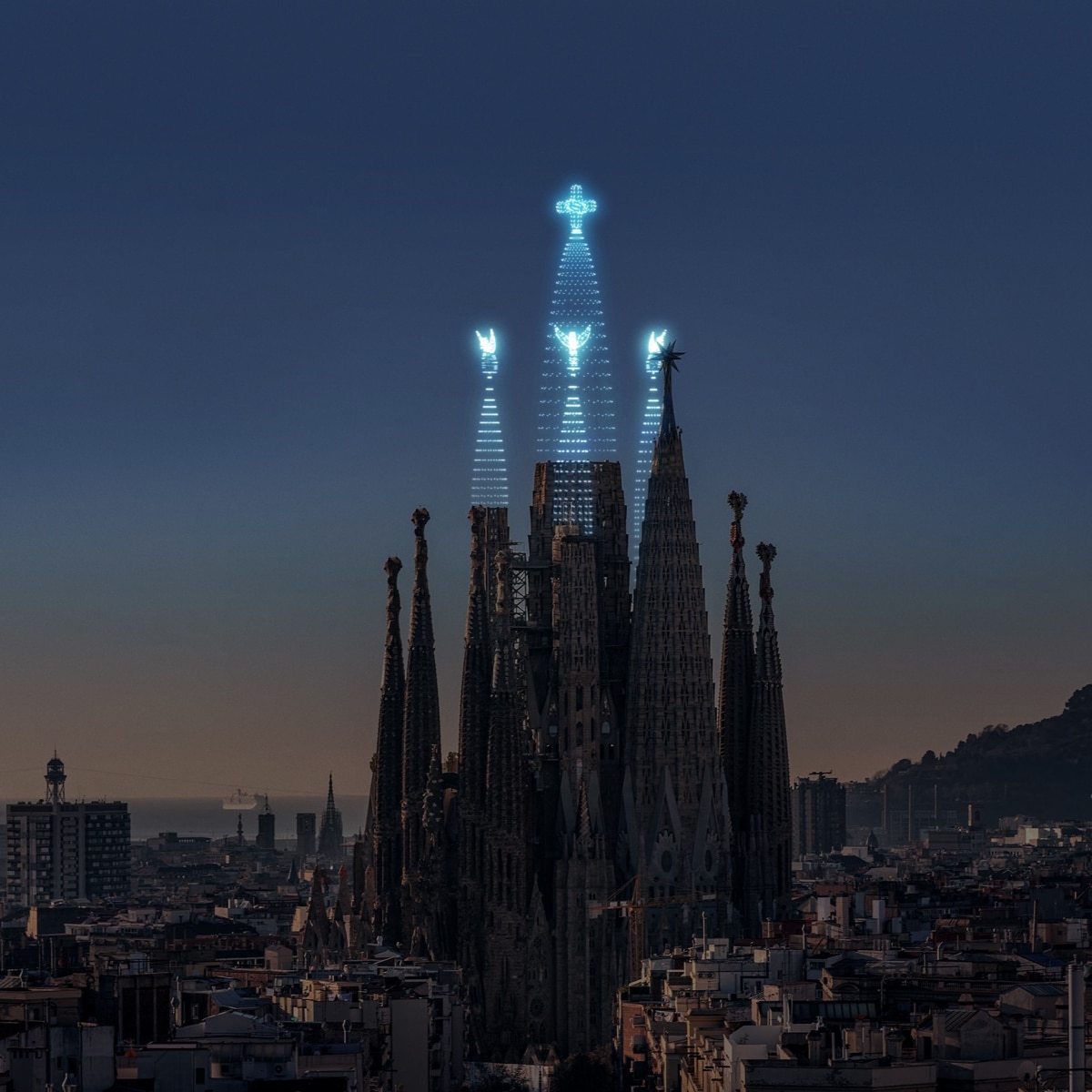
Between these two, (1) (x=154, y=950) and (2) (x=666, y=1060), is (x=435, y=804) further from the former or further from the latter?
(2) (x=666, y=1060)

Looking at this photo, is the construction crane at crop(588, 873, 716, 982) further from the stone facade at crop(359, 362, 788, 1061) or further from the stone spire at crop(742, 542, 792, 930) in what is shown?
the stone spire at crop(742, 542, 792, 930)

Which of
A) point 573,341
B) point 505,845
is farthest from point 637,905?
point 573,341

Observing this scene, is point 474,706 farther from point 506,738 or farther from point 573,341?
point 573,341

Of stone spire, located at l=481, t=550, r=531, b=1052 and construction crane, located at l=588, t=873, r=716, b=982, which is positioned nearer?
stone spire, located at l=481, t=550, r=531, b=1052

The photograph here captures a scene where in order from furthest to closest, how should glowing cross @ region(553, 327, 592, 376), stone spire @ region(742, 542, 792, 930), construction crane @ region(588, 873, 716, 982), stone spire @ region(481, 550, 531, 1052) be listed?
stone spire @ region(742, 542, 792, 930) < glowing cross @ region(553, 327, 592, 376) < construction crane @ region(588, 873, 716, 982) < stone spire @ region(481, 550, 531, 1052)

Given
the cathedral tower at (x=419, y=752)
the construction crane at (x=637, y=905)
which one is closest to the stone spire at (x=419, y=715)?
the cathedral tower at (x=419, y=752)

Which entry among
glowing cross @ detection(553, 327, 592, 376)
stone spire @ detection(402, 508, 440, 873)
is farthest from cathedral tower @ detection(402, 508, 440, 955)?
glowing cross @ detection(553, 327, 592, 376)

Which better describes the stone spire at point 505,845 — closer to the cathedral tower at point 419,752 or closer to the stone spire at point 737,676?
the cathedral tower at point 419,752
